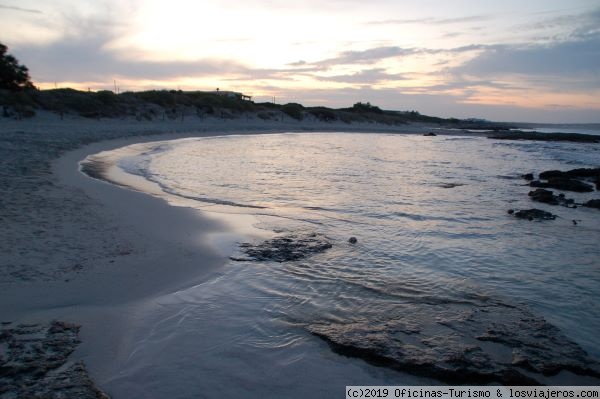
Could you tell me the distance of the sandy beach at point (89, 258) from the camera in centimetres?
319

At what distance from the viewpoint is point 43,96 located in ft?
104

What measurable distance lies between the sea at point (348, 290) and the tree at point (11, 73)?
3356cm

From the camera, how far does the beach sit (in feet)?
10.4

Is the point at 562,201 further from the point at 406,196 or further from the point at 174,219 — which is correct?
the point at 174,219

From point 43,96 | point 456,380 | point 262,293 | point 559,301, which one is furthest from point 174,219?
point 43,96

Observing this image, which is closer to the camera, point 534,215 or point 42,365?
point 42,365

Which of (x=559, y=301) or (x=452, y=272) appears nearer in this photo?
(x=559, y=301)

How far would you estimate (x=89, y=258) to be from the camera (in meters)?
4.70

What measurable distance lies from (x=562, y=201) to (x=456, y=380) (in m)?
9.01

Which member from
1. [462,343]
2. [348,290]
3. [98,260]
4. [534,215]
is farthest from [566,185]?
[98,260]

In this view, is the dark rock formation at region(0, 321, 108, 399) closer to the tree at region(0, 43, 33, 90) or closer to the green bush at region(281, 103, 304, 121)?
the tree at region(0, 43, 33, 90)

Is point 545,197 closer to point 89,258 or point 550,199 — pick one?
point 550,199

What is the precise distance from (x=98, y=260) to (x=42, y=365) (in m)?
2.05

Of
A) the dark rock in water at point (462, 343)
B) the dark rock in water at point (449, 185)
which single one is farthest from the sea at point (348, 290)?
the dark rock in water at point (449, 185)
